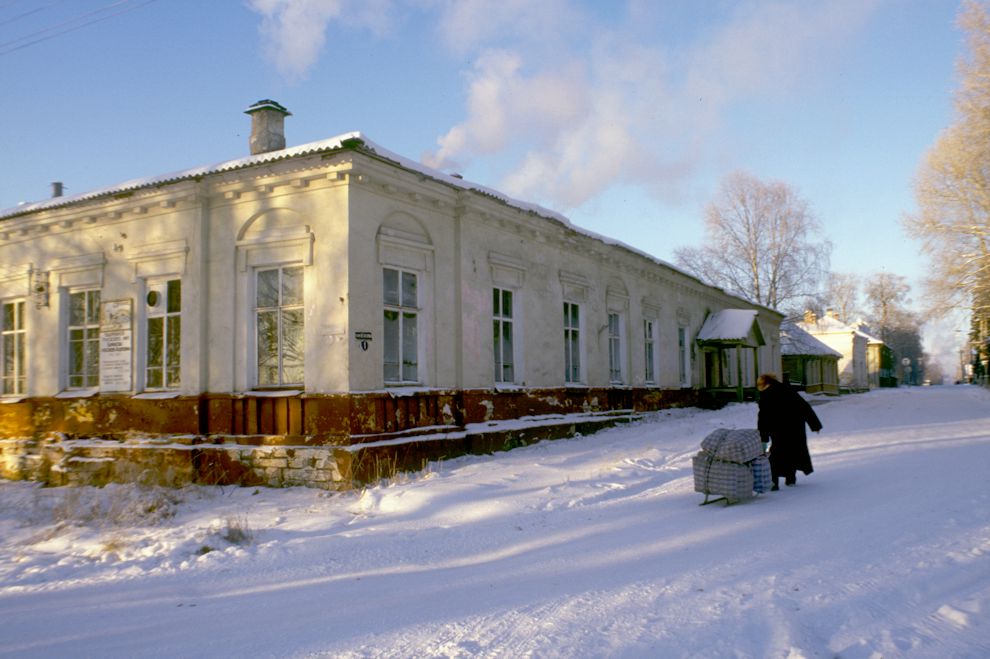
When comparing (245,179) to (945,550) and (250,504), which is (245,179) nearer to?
(250,504)

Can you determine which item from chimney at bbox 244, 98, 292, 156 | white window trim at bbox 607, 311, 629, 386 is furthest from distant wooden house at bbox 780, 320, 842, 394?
chimney at bbox 244, 98, 292, 156

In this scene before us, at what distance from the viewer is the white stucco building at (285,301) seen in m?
10.8

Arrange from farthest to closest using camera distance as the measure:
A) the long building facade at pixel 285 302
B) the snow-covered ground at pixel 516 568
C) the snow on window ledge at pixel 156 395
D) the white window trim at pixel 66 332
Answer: the white window trim at pixel 66 332, the snow on window ledge at pixel 156 395, the long building facade at pixel 285 302, the snow-covered ground at pixel 516 568

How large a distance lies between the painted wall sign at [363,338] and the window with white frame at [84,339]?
20.0ft

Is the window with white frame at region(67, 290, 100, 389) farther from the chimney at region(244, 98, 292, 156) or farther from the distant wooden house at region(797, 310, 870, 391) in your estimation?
the distant wooden house at region(797, 310, 870, 391)

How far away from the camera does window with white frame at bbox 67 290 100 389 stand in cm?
1357

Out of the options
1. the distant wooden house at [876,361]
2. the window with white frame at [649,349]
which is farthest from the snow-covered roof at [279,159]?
the distant wooden house at [876,361]

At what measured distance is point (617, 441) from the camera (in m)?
14.7

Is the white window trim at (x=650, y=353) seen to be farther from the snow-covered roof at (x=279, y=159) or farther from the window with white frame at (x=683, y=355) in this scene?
the snow-covered roof at (x=279, y=159)

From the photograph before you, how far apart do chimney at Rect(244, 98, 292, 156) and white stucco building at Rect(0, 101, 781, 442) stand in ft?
0.13

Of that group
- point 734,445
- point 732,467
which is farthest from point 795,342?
point 732,467

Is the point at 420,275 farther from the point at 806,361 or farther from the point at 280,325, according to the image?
the point at 806,361

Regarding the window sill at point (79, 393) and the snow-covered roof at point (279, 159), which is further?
the window sill at point (79, 393)

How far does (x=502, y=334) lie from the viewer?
14102 millimetres
